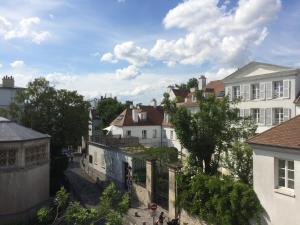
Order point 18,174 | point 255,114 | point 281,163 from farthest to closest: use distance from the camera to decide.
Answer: point 255,114 < point 18,174 < point 281,163

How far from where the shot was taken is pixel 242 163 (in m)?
21.9

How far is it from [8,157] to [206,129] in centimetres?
1392

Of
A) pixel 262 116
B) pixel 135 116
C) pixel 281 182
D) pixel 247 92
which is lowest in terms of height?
pixel 281 182

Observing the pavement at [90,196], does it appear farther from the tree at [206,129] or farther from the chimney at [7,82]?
the chimney at [7,82]

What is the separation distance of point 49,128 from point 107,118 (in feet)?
119

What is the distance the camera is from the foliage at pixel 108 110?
237ft

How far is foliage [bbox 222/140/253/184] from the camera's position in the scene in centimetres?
2164

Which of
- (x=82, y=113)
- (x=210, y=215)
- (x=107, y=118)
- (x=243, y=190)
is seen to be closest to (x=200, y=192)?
(x=210, y=215)

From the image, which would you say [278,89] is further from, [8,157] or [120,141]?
[8,157]

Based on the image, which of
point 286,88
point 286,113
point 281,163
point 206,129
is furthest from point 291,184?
point 286,88

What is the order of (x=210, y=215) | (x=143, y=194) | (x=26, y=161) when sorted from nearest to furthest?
(x=210, y=215), (x=26, y=161), (x=143, y=194)

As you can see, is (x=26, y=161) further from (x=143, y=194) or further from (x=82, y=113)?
(x=82, y=113)

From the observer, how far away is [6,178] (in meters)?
24.9

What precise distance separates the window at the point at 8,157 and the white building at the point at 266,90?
19921 millimetres
